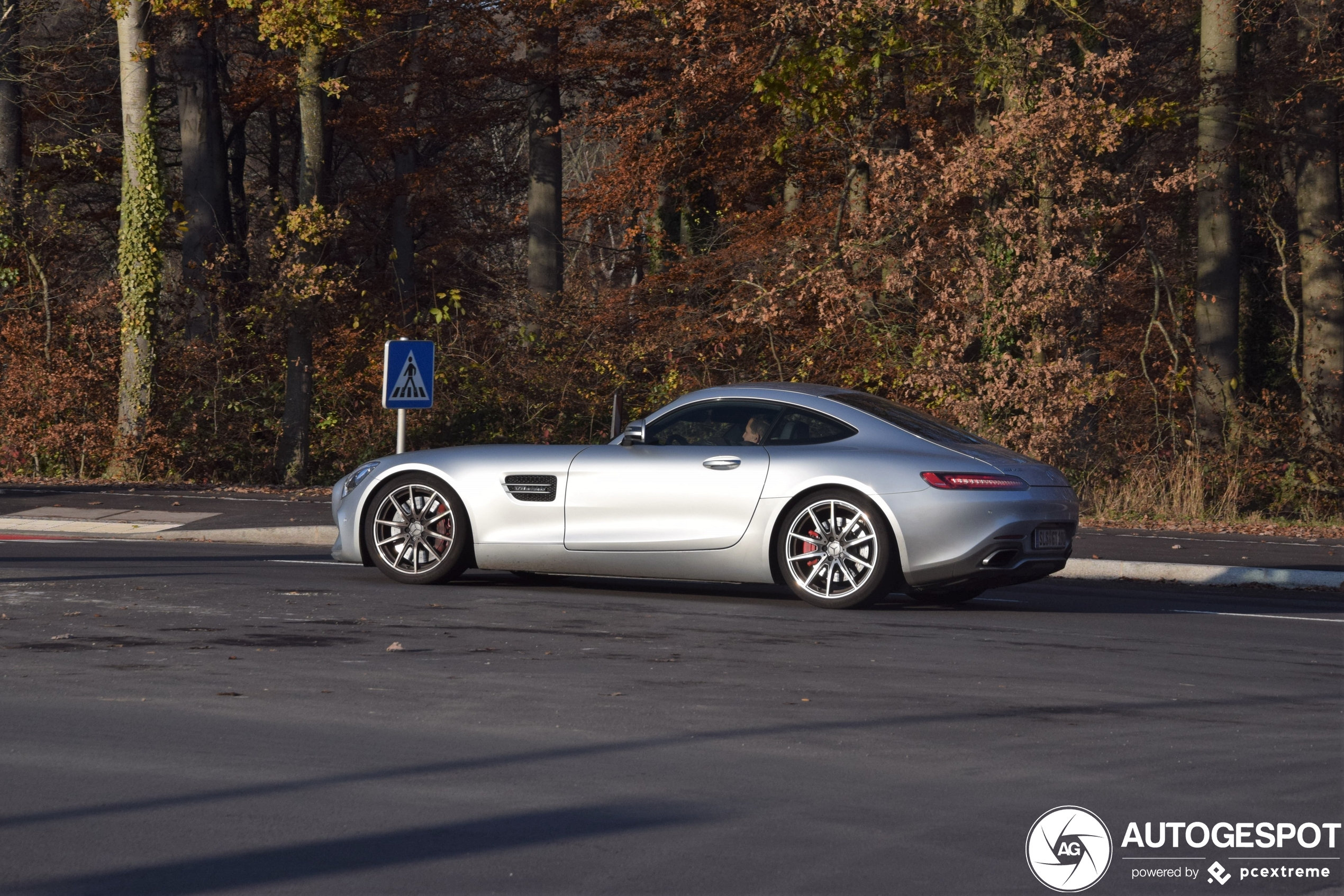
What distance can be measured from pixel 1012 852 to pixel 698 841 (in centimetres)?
93

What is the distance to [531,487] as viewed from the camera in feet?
34.8

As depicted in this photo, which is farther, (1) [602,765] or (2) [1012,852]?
(1) [602,765]

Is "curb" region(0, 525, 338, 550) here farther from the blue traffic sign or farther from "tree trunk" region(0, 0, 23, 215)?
"tree trunk" region(0, 0, 23, 215)

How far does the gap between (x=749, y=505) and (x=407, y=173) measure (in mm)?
28102

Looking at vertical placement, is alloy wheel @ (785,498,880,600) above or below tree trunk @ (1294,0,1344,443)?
below

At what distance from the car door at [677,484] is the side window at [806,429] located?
84 mm

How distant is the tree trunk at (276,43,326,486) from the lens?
26.4 m

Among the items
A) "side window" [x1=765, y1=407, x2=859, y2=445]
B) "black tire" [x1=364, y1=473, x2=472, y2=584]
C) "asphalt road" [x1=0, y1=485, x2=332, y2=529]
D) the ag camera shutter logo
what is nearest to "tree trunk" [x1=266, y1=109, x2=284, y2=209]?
"asphalt road" [x1=0, y1=485, x2=332, y2=529]

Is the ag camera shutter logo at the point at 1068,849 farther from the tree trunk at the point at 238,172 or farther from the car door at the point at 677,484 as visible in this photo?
the tree trunk at the point at 238,172

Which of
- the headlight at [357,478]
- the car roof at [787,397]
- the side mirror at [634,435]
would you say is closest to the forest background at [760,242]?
the car roof at [787,397]

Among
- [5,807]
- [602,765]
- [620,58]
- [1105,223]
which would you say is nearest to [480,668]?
[602,765]

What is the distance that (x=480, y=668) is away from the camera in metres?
7.59

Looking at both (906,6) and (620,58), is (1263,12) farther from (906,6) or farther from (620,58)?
(620,58)

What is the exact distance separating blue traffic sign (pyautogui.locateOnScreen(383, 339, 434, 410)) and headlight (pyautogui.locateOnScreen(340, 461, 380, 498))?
4659 millimetres
